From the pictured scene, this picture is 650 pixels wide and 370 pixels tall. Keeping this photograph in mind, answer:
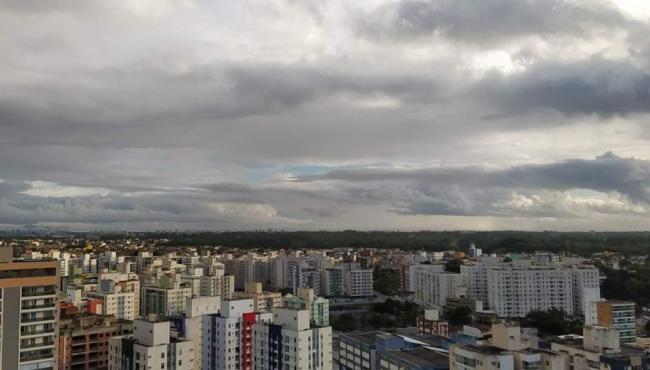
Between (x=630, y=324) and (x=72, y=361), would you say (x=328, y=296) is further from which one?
(x=72, y=361)

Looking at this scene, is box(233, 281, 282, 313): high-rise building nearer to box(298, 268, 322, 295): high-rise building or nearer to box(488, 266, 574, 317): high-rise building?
box(488, 266, 574, 317): high-rise building

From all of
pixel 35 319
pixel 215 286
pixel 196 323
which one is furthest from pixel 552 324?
pixel 35 319

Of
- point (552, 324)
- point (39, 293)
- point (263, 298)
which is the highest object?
point (39, 293)

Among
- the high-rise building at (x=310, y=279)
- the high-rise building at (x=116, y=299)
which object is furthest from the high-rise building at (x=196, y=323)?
the high-rise building at (x=310, y=279)

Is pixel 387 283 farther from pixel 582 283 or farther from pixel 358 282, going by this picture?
pixel 582 283

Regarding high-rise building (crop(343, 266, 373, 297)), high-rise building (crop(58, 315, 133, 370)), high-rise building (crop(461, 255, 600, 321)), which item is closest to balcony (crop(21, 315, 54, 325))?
Answer: high-rise building (crop(58, 315, 133, 370))

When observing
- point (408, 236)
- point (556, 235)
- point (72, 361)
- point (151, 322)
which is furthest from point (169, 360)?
point (408, 236)
